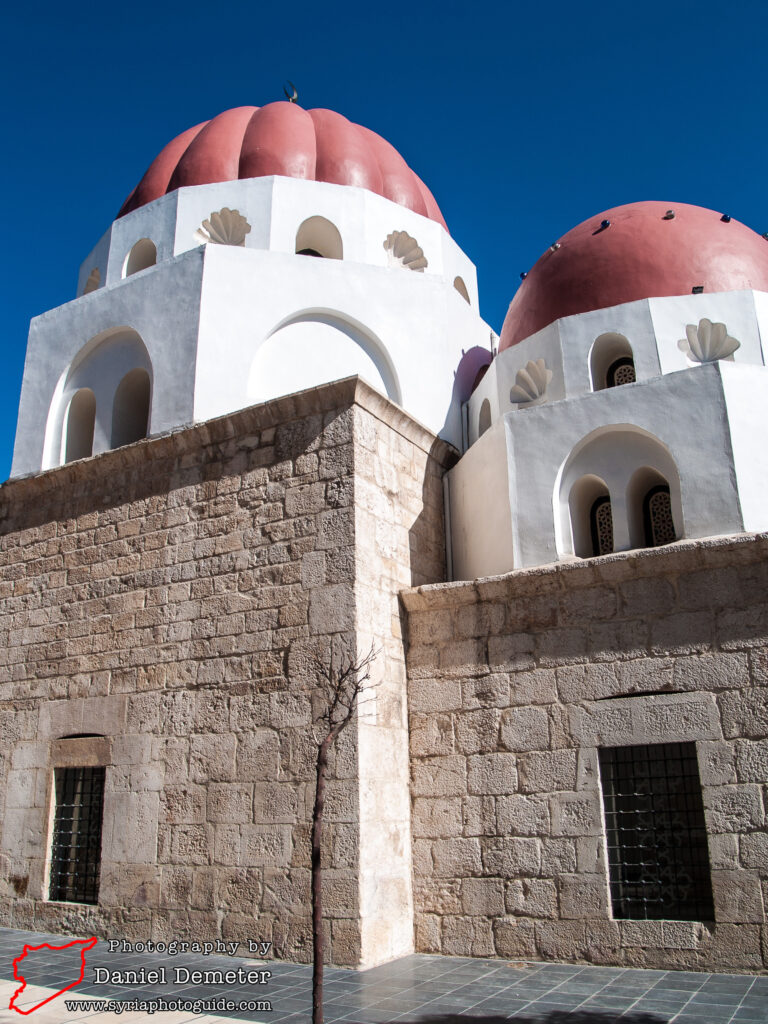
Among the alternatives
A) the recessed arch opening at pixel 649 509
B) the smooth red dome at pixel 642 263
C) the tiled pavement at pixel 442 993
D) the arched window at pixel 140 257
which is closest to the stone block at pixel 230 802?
the tiled pavement at pixel 442 993

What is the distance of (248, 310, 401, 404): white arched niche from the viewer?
749 centimetres

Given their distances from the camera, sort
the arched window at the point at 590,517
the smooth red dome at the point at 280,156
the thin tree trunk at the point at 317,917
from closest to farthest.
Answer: the thin tree trunk at the point at 317,917 < the arched window at the point at 590,517 < the smooth red dome at the point at 280,156

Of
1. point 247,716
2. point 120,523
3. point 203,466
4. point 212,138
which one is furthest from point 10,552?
point 212,138

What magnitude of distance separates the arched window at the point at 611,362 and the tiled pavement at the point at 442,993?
14.0 feet

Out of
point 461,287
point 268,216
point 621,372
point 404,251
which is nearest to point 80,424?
point 268,216

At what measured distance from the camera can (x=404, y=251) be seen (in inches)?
358

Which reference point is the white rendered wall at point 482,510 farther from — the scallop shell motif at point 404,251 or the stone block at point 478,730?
the scallop shell motif at point 404,251

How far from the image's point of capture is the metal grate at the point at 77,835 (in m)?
6.38

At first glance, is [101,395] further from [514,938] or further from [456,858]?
[514,938]

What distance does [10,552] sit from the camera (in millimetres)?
7750

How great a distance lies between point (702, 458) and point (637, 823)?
7.99 ft

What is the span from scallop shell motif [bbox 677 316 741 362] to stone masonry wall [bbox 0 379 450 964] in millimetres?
2359

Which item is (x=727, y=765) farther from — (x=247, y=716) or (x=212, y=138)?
(x=212, y=138)

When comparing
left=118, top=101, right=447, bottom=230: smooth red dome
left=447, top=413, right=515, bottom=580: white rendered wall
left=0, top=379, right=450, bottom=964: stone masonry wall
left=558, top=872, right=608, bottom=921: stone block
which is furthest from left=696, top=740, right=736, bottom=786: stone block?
left=118, top=101, right=447, bottom=230: smooth red dome
